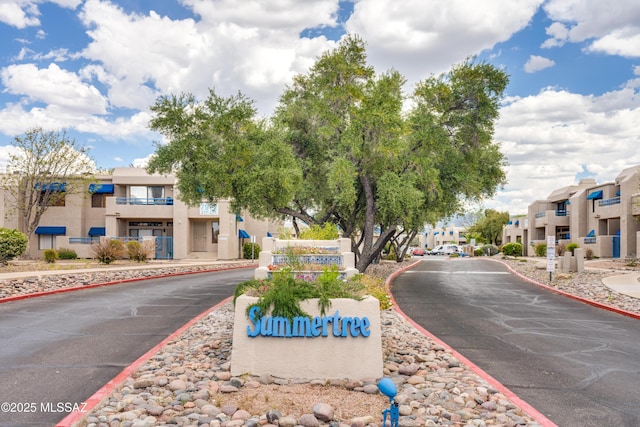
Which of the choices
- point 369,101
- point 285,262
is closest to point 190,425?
point 285,262

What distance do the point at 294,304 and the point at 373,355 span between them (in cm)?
135

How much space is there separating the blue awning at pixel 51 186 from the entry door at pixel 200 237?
11893mm

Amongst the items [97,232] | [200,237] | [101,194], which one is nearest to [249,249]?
[200,237]

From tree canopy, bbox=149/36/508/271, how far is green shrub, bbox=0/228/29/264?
1158 centimetres

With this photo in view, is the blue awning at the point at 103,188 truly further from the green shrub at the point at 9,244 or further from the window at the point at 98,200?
the green shrub at the point at 9,244

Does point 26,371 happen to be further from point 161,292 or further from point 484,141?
point 484,141

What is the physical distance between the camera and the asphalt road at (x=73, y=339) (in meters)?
6.79

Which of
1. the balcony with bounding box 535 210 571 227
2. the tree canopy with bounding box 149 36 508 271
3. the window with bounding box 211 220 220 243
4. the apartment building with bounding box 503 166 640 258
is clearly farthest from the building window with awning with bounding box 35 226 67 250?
the balcony with bounding box 535 210 571 227

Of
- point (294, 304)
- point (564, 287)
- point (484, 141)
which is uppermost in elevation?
point (484, 141)

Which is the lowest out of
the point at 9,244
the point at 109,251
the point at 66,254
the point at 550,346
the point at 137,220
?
the point at 550,346

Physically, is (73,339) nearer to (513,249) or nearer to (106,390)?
(106,390)

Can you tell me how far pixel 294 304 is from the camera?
297 inches

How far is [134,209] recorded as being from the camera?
153 ft

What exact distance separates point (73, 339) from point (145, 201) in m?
38.8
